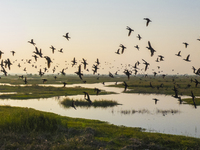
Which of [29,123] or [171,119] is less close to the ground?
A: [29,123]

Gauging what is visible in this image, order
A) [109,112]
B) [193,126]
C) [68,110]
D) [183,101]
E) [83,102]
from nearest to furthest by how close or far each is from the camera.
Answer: [193,126] → [109,112] → [68,110] → [83,102] → [183,101]

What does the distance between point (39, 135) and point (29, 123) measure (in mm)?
1970

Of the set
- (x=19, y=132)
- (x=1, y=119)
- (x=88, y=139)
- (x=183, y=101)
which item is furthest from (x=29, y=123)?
(x=183, y=101)

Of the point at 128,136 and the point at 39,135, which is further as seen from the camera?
the point at 128,136

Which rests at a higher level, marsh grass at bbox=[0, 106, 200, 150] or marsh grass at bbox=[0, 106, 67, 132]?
marsh grass at bbox=[0, 106, 67, 132]

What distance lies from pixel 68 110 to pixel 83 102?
19.7 ft

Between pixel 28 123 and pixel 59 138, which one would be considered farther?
pixel 28 123

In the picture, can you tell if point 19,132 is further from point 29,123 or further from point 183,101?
point 183,101

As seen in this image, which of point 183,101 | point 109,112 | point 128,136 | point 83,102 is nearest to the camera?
point 128,136

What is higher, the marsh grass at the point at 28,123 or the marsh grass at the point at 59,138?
the marsh grass at the point at 28,123

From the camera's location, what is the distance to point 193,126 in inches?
1241

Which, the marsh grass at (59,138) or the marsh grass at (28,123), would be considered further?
the marsh grass at (28,123)

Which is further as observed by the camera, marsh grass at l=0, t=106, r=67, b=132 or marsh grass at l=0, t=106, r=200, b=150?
marsh grass at l=0, t=106, r=67, b=132

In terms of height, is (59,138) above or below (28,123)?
below
